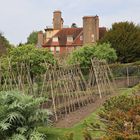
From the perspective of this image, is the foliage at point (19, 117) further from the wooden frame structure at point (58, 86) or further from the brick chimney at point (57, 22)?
the brick chimney at point (57, 22)

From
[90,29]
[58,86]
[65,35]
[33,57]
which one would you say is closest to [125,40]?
[90,29]

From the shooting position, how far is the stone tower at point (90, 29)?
173ft

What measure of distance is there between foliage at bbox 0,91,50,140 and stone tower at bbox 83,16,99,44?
42.4 meters

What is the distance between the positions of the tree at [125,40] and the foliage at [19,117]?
28449mm

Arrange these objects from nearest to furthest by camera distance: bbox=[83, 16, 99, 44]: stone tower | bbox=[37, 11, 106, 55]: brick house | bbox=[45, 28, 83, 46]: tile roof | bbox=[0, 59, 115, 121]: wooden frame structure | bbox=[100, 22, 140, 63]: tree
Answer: bbox=[0, 59, 115, 121]: wooden frame structure → bbox=[100, 22, 140, 63]: tree → bbox=[83, 16, 99, 44]: stone tower → bbox=[37, 11, 106, 55]: brick house → bbox=[45, 28, 83, 46]: tile roof

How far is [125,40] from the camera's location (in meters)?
39.5

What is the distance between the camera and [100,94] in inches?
792

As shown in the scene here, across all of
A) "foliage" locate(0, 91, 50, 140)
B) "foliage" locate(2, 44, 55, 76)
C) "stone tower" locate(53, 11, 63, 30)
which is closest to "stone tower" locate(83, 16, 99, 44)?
"stone tower" locate(53, 11, 63, 30)

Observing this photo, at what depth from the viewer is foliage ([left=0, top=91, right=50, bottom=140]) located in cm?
986

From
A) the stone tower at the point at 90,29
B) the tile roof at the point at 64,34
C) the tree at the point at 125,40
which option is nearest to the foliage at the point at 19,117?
the tree at the point at 125,40

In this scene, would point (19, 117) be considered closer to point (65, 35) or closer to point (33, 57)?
point (33, 57)

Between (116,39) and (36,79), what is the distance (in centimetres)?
1859

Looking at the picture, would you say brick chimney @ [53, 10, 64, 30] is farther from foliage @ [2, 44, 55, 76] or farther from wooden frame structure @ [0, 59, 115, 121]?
wooden frame structure @ [0, 59, 115, 121]

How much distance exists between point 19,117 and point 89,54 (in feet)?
70.1
